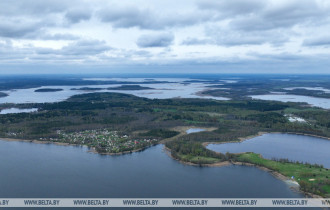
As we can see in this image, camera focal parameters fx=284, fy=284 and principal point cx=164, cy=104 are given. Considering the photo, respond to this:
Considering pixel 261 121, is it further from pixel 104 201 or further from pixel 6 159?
pixel 6 159

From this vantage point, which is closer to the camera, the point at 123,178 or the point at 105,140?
the point at 123,178

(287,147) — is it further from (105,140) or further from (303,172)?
(105,140)

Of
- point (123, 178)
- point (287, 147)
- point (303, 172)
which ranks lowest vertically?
point (123, 178)

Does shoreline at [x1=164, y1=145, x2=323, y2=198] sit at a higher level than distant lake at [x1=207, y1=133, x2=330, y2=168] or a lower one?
lower

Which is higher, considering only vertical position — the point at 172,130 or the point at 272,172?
the point at 172,130

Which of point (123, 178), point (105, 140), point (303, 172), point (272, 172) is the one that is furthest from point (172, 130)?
point (303, 172)

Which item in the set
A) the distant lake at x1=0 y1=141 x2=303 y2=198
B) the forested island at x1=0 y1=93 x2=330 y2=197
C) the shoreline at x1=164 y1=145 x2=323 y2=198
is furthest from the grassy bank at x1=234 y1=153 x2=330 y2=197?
the distant lake at x1=0 y1=141 x2=303 y2=198

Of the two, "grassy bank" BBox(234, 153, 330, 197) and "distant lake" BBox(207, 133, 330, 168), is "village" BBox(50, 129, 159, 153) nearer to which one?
"distant lake" BBox(207, 133, 330, 168)
